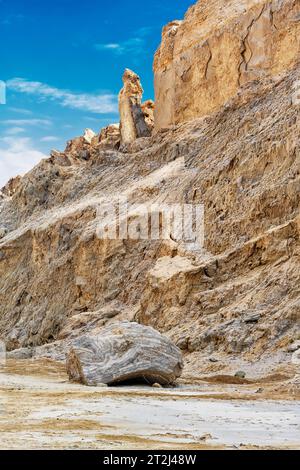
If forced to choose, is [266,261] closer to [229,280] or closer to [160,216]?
[229,280]

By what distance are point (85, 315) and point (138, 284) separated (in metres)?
3.12

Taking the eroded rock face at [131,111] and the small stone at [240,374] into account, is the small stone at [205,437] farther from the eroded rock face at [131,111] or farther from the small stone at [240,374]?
the eroded rock face at [131,111]

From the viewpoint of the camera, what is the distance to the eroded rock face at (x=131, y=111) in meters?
53.5

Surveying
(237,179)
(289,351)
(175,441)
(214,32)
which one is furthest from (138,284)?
(175,441)

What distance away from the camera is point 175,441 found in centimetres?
771

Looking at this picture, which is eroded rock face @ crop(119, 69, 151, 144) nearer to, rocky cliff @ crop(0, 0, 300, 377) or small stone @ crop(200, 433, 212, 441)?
rocky cliff @ crop(0, 0, 300, 377)

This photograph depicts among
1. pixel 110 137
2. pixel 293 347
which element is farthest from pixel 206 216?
pixel 110 137

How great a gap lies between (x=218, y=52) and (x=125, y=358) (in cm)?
3325

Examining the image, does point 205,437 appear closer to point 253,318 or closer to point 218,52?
point 253,318

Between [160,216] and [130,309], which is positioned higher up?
[160,216]

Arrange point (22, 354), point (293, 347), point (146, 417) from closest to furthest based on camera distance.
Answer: point (146, 417), point (293, 347), point (22, 354)

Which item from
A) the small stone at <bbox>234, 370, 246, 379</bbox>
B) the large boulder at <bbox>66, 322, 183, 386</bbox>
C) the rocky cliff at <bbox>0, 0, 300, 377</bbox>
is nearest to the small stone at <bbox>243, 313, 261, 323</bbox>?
the rocky cliff at <bbox>0, 0, 300, 377</bbox>

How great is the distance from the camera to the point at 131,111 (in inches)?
2142

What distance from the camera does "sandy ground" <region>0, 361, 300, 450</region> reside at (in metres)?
7.56
